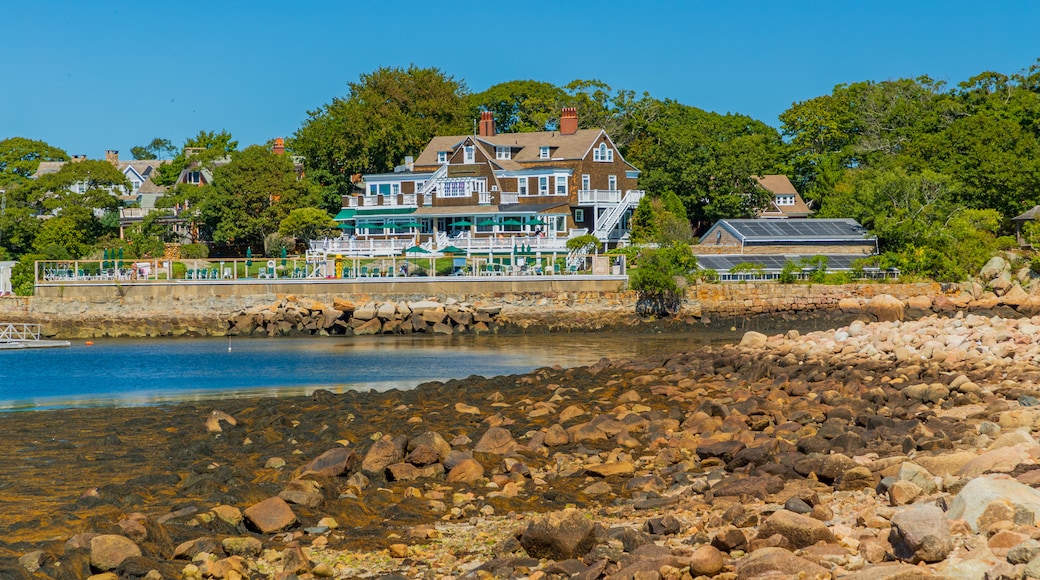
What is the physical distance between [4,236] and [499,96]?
37.7 m

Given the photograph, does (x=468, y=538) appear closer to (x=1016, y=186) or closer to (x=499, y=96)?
(x=1016, y=186)

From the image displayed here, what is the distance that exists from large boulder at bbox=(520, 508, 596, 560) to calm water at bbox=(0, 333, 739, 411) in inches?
702

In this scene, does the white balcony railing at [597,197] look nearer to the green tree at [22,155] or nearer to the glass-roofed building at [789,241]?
the glass-roofed building at [789,241]

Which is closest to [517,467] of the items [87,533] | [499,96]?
[87,533]

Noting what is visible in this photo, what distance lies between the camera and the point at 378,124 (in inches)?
2985

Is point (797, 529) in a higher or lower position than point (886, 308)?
lower

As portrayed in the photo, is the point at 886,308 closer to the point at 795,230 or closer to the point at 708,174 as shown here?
the point at 795,230

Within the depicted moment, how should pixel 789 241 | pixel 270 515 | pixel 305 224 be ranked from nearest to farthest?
pixel 270 515 < pixel 789 241 < pixel 305 224

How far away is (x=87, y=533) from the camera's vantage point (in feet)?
36.2

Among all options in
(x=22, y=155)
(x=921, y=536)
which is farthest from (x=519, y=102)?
(x=921, y=536)

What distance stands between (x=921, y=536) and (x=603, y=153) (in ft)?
205

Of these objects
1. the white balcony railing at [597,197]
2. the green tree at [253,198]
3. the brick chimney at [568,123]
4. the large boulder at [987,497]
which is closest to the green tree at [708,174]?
the white balcony railing at [597,197]

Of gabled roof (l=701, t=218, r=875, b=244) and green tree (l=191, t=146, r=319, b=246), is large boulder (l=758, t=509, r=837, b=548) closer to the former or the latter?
gabled roof (l=701, t=218, r=875, b=244)

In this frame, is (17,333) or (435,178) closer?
(17,333)
